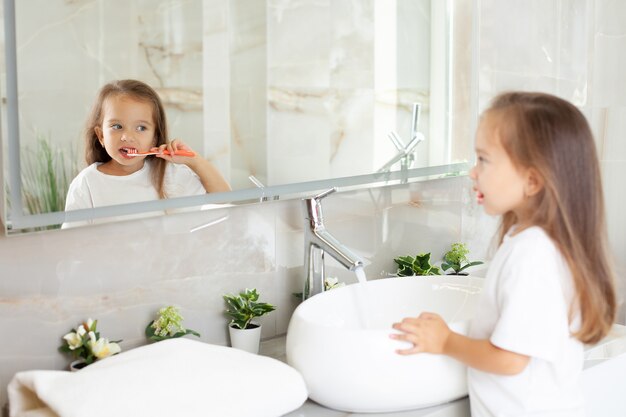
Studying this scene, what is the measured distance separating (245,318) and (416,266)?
50cm

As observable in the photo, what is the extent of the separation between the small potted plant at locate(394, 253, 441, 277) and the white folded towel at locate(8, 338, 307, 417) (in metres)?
0.66

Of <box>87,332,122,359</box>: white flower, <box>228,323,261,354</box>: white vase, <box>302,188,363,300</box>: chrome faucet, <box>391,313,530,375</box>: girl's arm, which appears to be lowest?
<box>228,323,261,354</box>: white vase

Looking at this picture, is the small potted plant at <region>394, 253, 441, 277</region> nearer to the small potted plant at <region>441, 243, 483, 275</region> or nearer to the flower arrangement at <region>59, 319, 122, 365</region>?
the small potted plant at <region>441, 243, 483, 275</region>

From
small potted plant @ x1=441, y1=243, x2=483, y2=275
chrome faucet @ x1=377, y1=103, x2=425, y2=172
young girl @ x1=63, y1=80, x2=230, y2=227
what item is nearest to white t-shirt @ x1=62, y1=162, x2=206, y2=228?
young girl @ x1=63, y1=80, x2=230, y2=227

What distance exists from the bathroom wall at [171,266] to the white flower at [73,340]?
0.08ft

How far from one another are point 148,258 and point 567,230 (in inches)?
28.3

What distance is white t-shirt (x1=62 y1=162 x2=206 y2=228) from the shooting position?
48.3 inches

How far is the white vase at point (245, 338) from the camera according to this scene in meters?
1.45

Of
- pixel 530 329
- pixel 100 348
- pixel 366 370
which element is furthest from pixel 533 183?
pixel 100 348

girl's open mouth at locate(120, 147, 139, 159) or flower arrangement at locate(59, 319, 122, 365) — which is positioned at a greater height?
girl's open mouth at locate(120, 147, 139, 159)

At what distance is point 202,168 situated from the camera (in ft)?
4.58

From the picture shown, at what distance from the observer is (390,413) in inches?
47.7

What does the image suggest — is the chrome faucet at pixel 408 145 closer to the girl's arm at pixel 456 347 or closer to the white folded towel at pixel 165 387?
the girl's arm at pixel 456 347

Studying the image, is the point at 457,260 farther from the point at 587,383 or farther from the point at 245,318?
the point at 245,318
